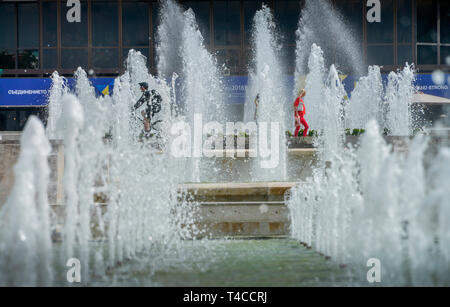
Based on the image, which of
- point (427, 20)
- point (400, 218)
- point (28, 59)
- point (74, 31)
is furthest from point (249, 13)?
point (400, 218)

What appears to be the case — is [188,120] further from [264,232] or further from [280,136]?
[264,232]

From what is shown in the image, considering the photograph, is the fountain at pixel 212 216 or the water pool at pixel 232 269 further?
the water pool at pixel 232 269

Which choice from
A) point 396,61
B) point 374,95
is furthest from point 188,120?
point 396,61

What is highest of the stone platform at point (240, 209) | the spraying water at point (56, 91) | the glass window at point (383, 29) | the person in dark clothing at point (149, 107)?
the glass window at point (383, 29)

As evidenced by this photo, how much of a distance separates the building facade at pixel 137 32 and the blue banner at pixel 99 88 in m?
0.57

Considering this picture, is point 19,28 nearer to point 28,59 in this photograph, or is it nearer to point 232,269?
point 28,59

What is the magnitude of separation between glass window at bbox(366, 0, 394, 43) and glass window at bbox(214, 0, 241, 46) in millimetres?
5436

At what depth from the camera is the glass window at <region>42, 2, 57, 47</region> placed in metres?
32.8

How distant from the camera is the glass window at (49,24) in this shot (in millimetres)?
32812

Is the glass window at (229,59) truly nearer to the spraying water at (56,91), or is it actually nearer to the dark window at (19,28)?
the spraying water at (56,91)

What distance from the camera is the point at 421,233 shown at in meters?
6.21

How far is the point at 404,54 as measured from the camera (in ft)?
108

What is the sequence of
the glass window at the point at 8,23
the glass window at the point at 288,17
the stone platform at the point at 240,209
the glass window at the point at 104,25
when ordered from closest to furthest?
the stone platform at the point at 240,209 → the glass window at the point at 288,17 → the glass window at the point at 104,25 → the glass window at the point at 8,23

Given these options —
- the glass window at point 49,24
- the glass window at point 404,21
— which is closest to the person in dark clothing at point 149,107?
the glass window at point 49,24
